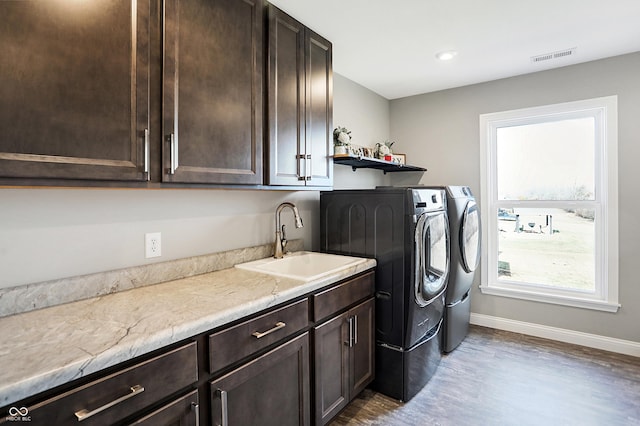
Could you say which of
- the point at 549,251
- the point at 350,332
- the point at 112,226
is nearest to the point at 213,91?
the point at 112,226

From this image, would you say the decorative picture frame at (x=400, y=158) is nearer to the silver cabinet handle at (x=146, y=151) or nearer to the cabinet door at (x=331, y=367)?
the cabinet door at (x=331, y=367)

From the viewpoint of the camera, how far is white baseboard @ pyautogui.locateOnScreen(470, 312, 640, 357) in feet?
9.23

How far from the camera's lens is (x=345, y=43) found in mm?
2473

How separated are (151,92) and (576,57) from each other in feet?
10.6

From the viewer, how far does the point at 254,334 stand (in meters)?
1.38

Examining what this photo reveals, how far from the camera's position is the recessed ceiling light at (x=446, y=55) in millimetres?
2645

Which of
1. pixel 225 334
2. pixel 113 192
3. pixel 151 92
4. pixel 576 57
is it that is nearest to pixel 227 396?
pixel 225 334

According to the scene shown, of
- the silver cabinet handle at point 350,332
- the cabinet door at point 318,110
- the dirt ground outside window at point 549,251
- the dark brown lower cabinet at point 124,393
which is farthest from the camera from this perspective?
the dirt ground outside window at point 549,251

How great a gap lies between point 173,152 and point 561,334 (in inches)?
138

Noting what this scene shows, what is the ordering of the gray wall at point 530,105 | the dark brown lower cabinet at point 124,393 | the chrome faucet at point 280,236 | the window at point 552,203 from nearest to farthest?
the dark brown lower cabinet at point 124,393, the chrome faucet at point 280,236, the gray wall at point 530,105, the window at point 552,203

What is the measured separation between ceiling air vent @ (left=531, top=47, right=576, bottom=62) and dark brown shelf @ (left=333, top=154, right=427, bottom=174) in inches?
53.6

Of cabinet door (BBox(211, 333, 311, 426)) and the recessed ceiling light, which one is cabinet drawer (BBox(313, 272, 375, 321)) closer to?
cabinet door (BBox(211, 333, 311, 426))

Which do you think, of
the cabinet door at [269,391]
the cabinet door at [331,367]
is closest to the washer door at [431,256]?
the cabinet door at [331,367]

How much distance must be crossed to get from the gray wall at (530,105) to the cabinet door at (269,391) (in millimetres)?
2503
